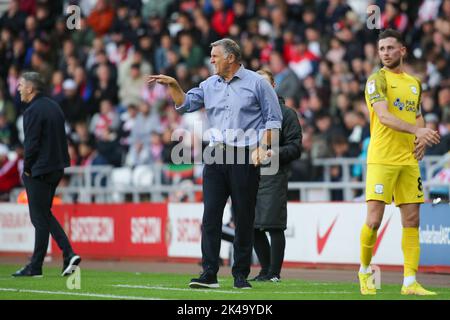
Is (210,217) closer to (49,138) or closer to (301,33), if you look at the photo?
(49,138)

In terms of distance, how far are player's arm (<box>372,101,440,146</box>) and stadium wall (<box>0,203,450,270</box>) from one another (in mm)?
5001

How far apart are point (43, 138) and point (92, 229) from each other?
619 centimetres

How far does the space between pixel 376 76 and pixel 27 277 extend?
543cm

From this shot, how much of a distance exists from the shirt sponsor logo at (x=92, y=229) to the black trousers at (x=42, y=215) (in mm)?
5692

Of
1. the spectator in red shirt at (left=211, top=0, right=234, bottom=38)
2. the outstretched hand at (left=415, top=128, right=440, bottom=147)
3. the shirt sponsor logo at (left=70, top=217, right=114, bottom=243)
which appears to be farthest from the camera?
the spectator in red shirt at (left=211, top=0, right=234, bottom=38)

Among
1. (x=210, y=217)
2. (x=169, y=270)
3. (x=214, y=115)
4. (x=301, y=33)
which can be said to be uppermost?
(x=301, y=33)

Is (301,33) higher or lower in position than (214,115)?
higher

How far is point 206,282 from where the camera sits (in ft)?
38.5

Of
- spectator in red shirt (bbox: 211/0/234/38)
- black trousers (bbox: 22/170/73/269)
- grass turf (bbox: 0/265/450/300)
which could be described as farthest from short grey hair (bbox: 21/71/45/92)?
spectator in red shirt (bbox: 211/0/234/38)

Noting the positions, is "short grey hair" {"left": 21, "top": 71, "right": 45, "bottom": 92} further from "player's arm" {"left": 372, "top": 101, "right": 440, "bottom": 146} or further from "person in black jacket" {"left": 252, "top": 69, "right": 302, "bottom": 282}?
"player's arm" {"left": 372, "top": 101, "right": 440, "bottom": 146}

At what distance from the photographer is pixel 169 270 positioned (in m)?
16.8

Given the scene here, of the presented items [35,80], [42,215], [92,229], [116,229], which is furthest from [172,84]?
[92,229]

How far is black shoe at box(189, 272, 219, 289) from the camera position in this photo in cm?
1170
